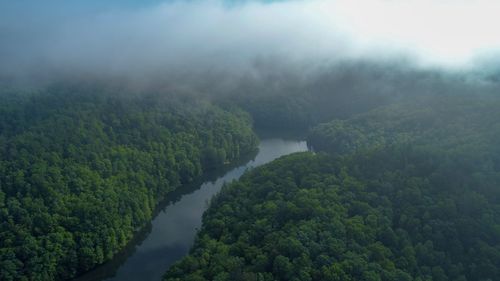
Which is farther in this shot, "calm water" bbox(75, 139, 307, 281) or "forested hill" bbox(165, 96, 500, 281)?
"calm water" bbox(75, 139, 307, 281)

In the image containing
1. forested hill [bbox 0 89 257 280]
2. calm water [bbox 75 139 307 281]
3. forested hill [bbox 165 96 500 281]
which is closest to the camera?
forested hill [bbox 165 96 500 281]

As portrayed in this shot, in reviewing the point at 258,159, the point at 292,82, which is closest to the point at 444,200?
the point at 258,159

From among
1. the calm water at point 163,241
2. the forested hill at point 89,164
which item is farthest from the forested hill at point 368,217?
the forested hill at point 89,164

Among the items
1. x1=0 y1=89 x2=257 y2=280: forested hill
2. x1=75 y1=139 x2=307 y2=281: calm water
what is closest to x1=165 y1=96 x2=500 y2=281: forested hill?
x1=75 y1=139 x2=307 y2=281: calm water

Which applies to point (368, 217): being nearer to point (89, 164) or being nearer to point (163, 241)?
point (163, 241)

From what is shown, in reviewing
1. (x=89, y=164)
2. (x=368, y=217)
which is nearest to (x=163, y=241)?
(x=89, y=164)

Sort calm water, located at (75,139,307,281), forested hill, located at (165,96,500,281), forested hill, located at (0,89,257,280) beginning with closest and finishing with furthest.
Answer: forested hill, located at (165,96,500,281)
forested hill, located at (0,89,257,280)
calm water, located at (75,139,307,281)

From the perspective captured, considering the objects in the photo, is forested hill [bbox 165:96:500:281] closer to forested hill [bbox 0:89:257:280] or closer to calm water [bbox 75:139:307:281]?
calm water [bbox 75:139:307:281]
